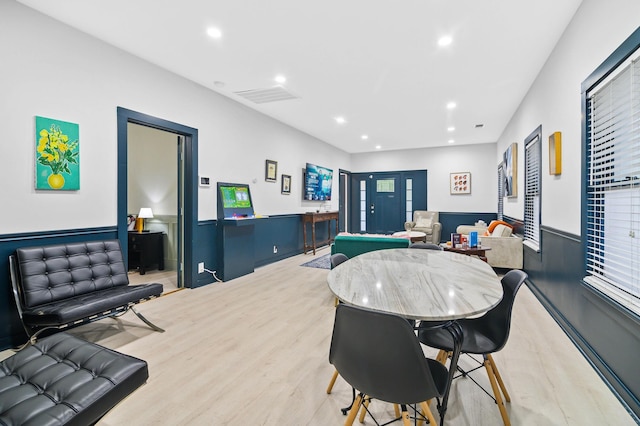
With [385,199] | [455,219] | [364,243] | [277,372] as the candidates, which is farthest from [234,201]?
[455,219]

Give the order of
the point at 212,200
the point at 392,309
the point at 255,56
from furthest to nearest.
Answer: the point at 212,200 < the point at 255,56 < the point at 392,309

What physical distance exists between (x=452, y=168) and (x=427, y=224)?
5.92ft

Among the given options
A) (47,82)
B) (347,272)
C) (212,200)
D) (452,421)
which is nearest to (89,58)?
(47,82)

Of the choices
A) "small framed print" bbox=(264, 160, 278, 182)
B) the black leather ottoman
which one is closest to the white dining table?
the black leather ottoman

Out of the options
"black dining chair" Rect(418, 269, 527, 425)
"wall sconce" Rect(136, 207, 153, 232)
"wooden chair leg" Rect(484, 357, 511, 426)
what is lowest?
"wooden chair leg" Rect(484, 357, 511, 426)

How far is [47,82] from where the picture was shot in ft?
8.94

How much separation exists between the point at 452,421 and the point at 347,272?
3.18 ft

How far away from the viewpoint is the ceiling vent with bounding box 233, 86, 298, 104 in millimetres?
4383

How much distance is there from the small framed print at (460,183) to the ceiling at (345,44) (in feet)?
11.2

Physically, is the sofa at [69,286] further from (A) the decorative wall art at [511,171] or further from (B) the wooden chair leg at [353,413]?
(A) the decorative wall art at [511,171]

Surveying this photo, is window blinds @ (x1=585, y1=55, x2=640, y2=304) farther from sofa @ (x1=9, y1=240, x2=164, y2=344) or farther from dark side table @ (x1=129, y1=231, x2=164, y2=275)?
dark side table @ (x1=129, y1=231, x2=164, y2=275)

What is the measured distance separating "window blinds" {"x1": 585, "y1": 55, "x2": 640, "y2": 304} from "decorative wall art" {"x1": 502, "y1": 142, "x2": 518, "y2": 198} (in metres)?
3.08

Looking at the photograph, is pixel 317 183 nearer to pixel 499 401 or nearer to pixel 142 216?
pixel 142 216

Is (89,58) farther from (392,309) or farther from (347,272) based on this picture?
(392,309)
